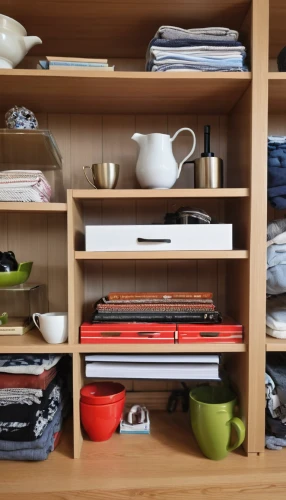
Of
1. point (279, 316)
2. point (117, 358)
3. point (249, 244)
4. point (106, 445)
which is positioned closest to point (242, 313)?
point (279, 316)

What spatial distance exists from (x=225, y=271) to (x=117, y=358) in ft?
1.73

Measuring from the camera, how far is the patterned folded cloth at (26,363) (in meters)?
1.04

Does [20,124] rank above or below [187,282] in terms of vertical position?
above

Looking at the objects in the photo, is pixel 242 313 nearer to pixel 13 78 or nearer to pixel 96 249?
pixel 96 249

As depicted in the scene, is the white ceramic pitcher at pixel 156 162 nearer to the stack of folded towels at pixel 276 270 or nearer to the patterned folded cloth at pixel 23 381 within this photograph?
the stack of folded towels at pixel 276 270

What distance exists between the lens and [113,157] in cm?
134

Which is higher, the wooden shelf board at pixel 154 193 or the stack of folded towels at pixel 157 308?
the wooden shelf board at pixel 154 193

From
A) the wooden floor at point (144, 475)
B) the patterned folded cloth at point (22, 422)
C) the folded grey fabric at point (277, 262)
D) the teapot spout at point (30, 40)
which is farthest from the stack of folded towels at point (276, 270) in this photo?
the teapot spout at point (30, 40)

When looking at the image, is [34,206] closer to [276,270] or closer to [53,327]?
[53,327]

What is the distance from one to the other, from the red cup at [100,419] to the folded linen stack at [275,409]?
45 centimetres

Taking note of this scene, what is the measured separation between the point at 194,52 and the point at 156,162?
338 mm

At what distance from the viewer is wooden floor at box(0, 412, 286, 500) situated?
93 centimetres

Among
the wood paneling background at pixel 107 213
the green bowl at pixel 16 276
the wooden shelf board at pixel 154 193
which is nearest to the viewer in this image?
the wooden shelf board at pixel 154 193

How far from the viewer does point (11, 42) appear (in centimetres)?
102
